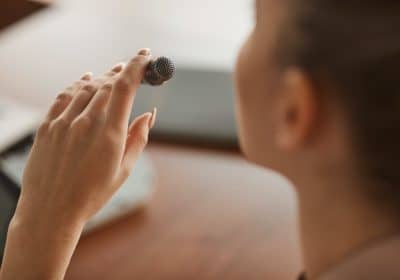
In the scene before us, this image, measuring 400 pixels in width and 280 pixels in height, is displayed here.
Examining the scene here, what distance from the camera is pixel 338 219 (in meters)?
0.59

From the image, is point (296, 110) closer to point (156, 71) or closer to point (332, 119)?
point (332, 119)

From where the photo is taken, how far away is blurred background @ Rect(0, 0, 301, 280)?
42.0 inches

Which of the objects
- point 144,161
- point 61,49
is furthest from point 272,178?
point 61,49

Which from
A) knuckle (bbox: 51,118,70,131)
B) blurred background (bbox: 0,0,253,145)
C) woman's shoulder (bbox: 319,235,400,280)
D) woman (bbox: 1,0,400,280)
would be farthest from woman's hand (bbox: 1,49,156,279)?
blurred background (bbox: 0,0,253,145)

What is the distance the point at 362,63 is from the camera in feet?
1.78

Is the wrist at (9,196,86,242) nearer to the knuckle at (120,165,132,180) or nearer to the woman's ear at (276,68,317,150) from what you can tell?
the knuckle at (120,165,132,180)

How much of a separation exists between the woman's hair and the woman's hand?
226mm

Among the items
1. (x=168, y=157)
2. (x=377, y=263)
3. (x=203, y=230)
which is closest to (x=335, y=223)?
(x=377, y=263)

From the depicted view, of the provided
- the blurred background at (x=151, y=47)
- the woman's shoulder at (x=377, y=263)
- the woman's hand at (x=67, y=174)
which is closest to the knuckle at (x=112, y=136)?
the woman's hand at (x=67, y=174)

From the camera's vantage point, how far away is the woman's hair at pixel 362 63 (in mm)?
540

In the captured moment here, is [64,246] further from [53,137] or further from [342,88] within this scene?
[342,88]

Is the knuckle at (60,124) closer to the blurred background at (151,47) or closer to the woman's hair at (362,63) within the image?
the woman's hair at (362,63)

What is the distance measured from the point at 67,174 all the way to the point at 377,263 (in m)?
0.32

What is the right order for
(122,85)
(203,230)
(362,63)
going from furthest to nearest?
(203,230) < (122,85) < (362,63)
